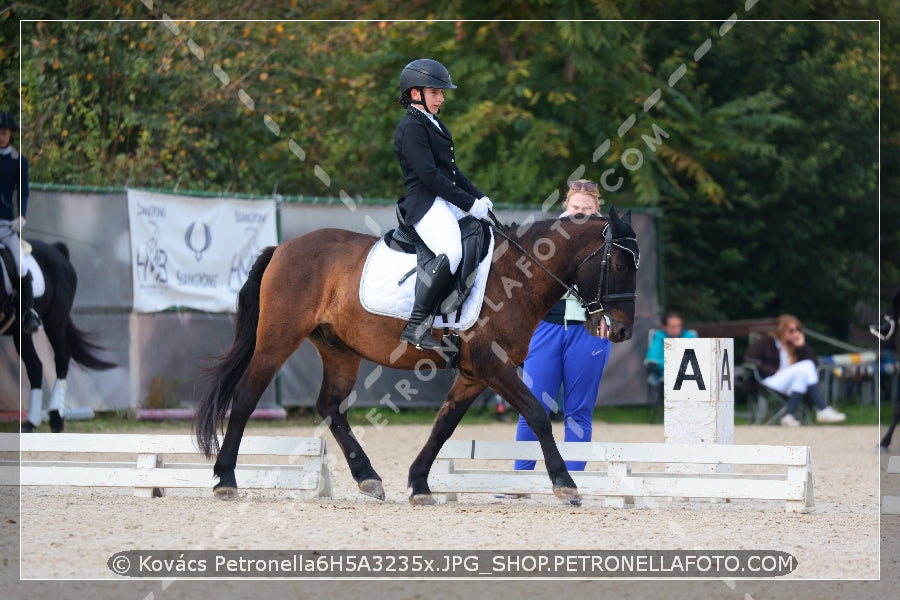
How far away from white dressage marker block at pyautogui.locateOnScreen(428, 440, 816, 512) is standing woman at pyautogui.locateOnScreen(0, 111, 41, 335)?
4.63 meters

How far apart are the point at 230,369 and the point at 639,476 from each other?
2565 millimetres

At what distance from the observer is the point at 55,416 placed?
1094 centimetres

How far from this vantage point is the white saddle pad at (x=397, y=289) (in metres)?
7.39

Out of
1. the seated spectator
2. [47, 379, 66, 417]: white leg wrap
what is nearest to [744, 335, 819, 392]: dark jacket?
the seated spectator

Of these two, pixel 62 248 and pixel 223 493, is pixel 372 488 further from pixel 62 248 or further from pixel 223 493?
pixel 62 248

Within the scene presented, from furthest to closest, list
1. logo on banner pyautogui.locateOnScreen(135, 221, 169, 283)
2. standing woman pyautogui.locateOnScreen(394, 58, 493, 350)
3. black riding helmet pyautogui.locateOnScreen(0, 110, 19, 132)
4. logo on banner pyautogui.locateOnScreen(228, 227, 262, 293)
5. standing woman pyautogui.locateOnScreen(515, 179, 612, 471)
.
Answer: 1. logo on banner pyautogui.locateOnScreen(228, 227, 262, 293)
2. logo on banner pyautogui.locateOnScreen(135, 221, 169, 283)
3. black riding helmet pyautogui.locateOnScreen(0, 110, 19, 132)
4. standing woman pyautogui.locateOnScreen(515, 179, 612, 471)
5. standing woman pyautogui.locateOnScreen(394, 58, 493, 350)

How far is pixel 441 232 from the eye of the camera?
7.34 metres

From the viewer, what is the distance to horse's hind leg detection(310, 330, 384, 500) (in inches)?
303

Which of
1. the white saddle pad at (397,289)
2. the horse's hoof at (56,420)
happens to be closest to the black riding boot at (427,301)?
the white saddle pad at (397,289)

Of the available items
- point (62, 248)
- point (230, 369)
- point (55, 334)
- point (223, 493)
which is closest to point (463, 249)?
point (230, 369)

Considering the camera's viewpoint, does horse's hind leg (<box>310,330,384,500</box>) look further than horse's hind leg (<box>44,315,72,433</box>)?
No

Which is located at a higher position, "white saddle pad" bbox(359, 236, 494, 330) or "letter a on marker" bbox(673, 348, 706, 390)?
"white saddle pad" bbox(359, 236, 494, 330)

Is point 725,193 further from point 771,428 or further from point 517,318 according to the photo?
point 517,318

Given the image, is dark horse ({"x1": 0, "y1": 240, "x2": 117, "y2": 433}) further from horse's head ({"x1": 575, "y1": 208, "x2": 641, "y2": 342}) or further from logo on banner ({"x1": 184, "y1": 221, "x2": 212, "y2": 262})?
horse's head ({"x1": 575, "y1": 208, "x2": 641, "y2": 342})
